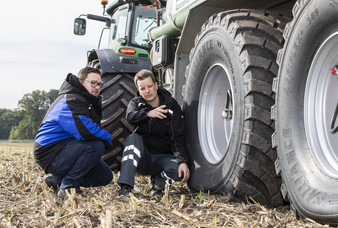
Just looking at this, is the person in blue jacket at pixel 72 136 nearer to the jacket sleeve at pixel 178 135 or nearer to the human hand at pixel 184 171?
the jacket sleeve at pixel 178 135

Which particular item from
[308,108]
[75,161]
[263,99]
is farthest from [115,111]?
[308,108]

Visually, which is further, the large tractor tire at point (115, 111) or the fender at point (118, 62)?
the fender at point (118, 62)

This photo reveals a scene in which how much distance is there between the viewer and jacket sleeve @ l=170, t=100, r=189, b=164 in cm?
352

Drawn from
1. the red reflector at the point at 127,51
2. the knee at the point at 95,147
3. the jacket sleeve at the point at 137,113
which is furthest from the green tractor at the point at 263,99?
the red reflector at the point at 127,51

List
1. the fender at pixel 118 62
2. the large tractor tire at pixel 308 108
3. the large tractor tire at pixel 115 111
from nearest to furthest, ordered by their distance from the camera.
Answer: the large tractor tire at pixel 308 108 < the large tractor tire at pixel 115 111 < the fender at pixel 118 62

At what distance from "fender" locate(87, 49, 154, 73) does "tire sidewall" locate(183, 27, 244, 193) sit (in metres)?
1.51

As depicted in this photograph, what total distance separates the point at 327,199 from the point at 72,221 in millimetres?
1287

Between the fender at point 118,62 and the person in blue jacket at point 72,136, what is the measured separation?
1.29 metres

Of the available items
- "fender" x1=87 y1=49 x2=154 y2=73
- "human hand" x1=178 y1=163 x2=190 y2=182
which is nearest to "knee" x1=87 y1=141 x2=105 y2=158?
"human hand" x1=178 y1=163 x2=190 y2=182

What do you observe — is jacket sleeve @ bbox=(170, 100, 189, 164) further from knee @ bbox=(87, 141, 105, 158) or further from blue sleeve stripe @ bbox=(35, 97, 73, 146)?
blue sleeve stripe @ bbox=(35, 97, 73, 146)

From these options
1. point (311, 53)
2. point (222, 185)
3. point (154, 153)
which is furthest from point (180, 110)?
point (311, 53)

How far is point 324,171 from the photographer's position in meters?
2.12

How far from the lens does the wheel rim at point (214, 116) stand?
3377 mm

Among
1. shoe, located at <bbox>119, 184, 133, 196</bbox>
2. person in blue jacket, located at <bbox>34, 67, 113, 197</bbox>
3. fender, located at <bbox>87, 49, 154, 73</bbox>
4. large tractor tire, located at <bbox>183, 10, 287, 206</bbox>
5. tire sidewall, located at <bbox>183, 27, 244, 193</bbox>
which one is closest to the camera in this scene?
large tractor tire, located at <bbox>183, 10, 287, 206</bbox>
